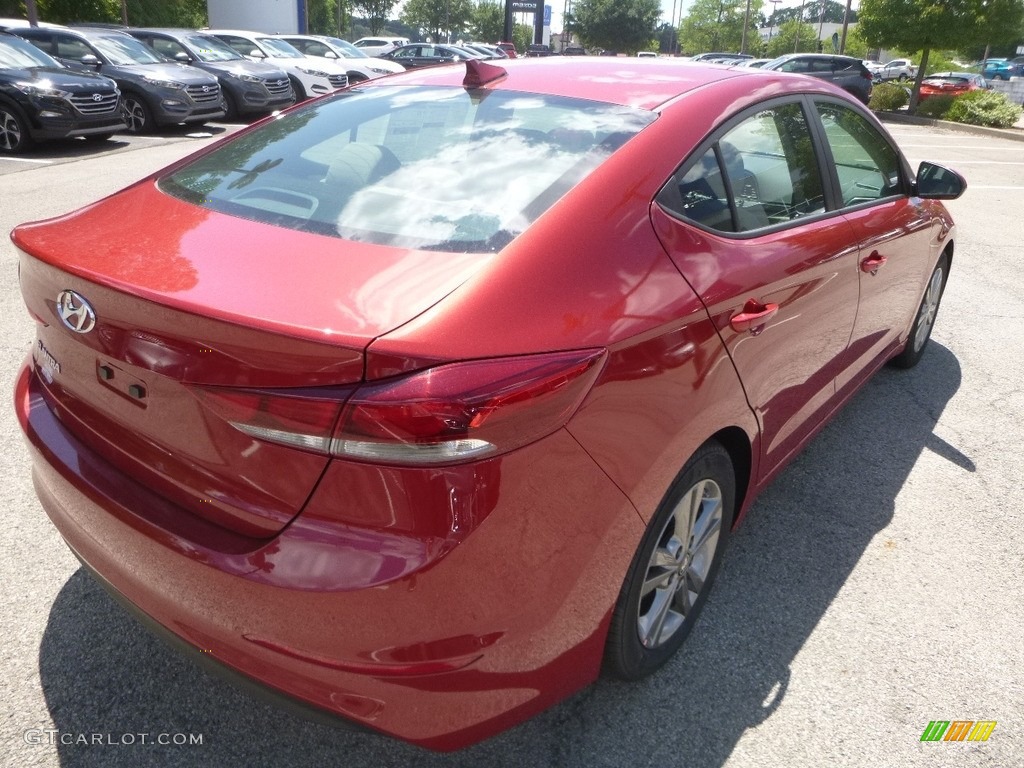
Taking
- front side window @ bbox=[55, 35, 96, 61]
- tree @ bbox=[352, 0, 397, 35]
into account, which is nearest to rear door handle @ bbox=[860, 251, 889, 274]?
front side window @ bbox=[55, 35, 96, 61]

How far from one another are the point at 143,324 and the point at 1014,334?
18.5ft

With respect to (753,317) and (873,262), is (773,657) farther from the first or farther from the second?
(873,262)

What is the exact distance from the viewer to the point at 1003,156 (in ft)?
54.6

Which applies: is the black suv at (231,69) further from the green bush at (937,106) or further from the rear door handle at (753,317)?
the green bush at (937,106)

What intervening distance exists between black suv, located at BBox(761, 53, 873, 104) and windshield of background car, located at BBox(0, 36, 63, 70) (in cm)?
1849

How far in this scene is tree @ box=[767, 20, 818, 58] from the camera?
76188 millimetres

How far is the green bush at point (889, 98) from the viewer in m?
26.1

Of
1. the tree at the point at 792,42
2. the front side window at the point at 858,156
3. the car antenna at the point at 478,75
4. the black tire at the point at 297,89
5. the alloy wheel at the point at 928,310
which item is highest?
the car antenna at the point at 478,75

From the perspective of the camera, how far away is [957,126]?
2248 cm

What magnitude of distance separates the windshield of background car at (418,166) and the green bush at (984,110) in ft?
77.7

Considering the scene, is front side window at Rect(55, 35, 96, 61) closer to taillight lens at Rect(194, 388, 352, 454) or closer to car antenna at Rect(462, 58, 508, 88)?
car antenna at Rect(462, 58, 508, 88)

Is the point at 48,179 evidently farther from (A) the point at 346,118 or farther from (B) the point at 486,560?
(B) the point at 486,560

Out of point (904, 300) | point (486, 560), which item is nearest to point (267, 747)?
point (486, 560)

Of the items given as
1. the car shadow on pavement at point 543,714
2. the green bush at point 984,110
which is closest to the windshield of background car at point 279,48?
the green bush at point 984,110
